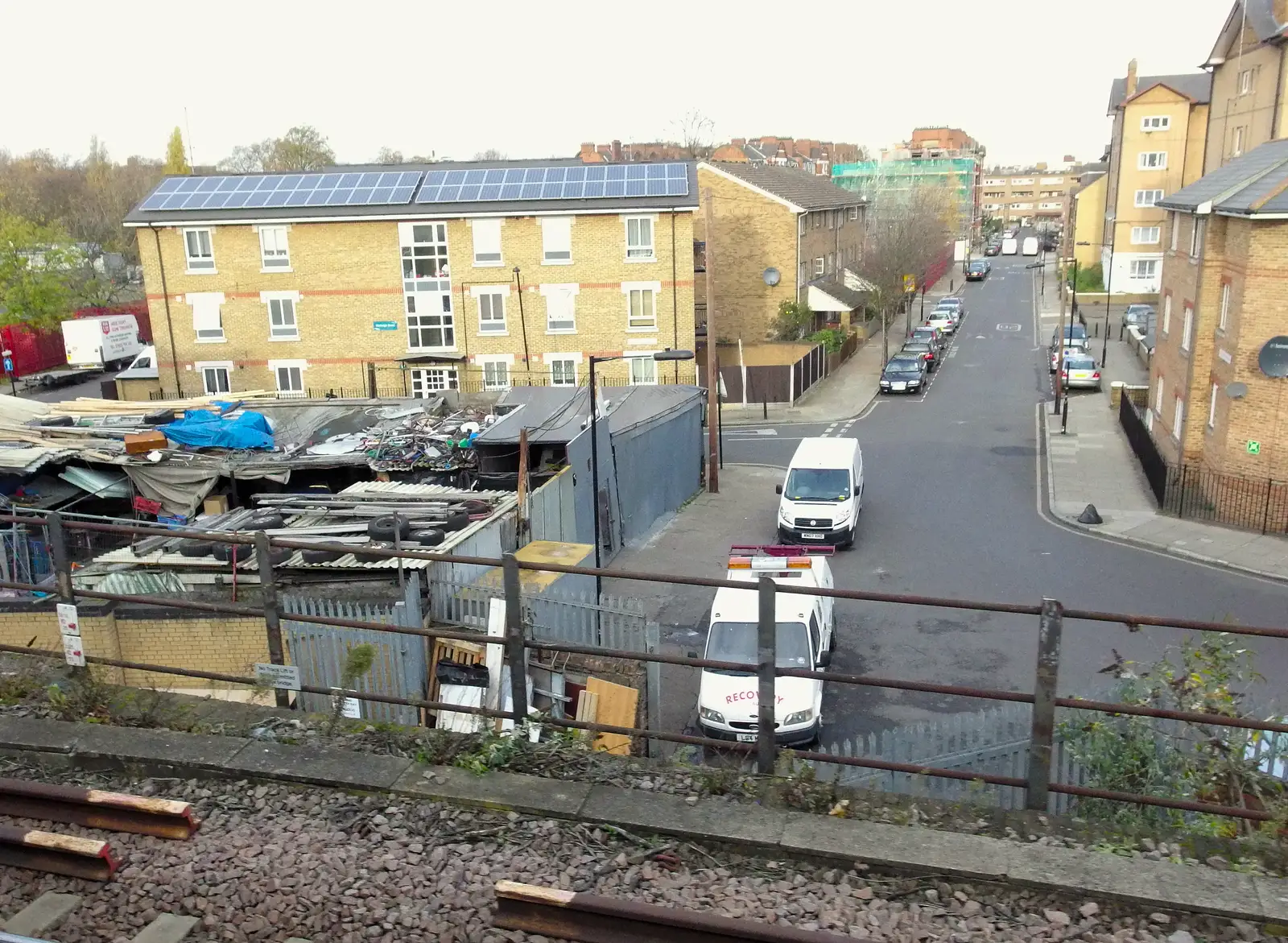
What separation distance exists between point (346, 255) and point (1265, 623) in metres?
32.9

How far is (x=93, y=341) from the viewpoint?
5156 centimetres

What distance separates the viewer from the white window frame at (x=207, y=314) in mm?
39469

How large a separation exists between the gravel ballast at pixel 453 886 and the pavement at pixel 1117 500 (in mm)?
17594

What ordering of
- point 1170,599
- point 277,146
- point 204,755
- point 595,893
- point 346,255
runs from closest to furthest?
point 595,893 → point 204,755 → point 1170,599 → point 346,255 → point 277,146

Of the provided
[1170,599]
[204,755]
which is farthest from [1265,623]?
[204,755]

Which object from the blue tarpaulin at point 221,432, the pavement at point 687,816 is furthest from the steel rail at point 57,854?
the blue tarpaulin at point 221,432

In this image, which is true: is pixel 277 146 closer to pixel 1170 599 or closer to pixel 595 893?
pixel 1170 599

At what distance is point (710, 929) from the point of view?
426 cm

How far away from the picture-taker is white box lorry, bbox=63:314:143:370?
51.2m

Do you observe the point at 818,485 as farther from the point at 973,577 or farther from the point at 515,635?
the point at 515,635

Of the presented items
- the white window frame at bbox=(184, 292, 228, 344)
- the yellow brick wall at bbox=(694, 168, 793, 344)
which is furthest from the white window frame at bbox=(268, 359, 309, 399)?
the yellow brick wall at bbox=(694, 168, 793, 344)

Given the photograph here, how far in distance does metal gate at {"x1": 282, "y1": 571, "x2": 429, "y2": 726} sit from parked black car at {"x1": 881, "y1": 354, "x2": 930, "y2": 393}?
3300 centimetres

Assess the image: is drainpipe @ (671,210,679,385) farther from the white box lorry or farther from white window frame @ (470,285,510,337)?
the white box lorry

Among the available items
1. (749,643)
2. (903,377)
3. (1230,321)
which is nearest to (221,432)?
(749,643)
